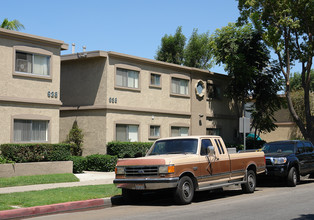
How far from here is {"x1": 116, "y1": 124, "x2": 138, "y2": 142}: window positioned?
24.7m

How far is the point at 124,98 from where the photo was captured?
25.0 metres

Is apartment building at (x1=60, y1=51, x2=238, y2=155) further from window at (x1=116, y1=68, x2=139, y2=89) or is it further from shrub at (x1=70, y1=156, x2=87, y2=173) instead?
shrub at (x1=70, y1=156, x2=87, y2=173)

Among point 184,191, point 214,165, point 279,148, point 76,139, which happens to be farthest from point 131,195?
point 76,139

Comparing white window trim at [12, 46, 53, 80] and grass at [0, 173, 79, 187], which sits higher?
white window trim at [12, 46, 53, 80]

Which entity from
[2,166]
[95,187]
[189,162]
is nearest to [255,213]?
[189,162]

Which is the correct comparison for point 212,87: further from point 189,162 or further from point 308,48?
point 189,162

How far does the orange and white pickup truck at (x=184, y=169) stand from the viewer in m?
11.8

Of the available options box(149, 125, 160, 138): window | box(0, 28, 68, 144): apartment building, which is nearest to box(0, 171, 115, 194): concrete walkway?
box(0, 28, 68, 144): apartment building

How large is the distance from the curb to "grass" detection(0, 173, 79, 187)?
17.1 ft

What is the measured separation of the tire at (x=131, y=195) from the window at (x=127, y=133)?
11555mm

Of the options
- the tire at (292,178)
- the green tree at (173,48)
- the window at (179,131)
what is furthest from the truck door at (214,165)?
the green tree at (173,48)

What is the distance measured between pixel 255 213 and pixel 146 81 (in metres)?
17.1

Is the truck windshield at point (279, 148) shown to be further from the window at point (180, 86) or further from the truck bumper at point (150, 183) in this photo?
the window at point (180, 86)

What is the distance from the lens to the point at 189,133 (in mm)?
30000
